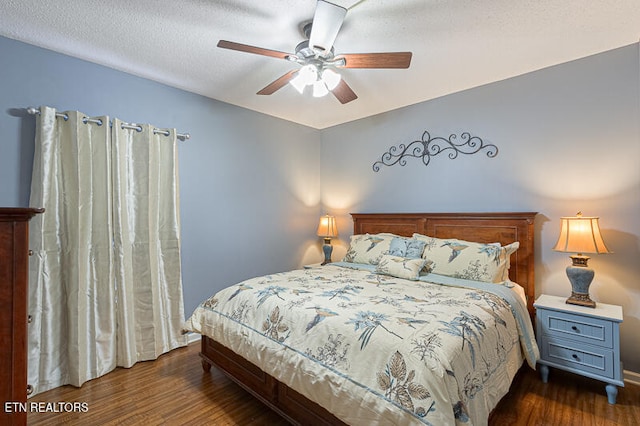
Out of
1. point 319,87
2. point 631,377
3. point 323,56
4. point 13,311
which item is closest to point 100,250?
point 13,311

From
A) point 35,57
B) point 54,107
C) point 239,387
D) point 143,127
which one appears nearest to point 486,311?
point 239,387

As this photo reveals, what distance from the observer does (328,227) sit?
154 inches

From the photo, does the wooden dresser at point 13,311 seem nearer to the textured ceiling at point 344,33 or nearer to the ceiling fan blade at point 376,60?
the textured ceiling at point 344,33

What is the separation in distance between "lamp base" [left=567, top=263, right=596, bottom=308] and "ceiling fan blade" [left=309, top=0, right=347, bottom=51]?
236cm

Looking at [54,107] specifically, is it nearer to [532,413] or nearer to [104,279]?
[104,279]

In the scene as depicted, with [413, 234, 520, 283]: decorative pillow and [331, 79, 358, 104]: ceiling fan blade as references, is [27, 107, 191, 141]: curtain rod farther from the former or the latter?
[413, 234, 520, 283]: decorative pillow

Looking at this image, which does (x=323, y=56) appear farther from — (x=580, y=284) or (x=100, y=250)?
(x=580, y=284)

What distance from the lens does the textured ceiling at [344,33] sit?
1.80 metres

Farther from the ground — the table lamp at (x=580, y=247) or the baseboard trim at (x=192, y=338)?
the table lamp at (x=580, y=247)

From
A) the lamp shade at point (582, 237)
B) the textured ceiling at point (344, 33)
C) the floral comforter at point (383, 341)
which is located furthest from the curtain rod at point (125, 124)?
the lamp shade at point (582, 237)

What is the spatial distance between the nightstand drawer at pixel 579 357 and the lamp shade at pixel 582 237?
0.66 meters

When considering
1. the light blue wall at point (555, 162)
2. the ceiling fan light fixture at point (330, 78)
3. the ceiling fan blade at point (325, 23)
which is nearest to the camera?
the ceiling fan blade at point (325, 23)

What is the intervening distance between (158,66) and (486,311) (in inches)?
122

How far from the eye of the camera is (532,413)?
6.12ft
